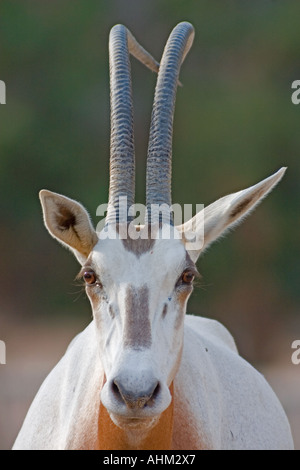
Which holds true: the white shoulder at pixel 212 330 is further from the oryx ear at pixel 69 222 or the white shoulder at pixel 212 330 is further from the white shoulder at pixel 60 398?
the oryx ear at pixel 69 222

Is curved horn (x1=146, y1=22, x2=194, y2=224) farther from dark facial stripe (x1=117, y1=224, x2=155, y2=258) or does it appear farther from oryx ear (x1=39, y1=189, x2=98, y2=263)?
oryx ear (x1=39, y1=189, x2=98, y2=263)

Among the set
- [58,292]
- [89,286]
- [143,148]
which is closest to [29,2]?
[143,148]

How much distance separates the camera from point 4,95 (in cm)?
2041

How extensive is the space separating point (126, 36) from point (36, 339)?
14915 millimetres

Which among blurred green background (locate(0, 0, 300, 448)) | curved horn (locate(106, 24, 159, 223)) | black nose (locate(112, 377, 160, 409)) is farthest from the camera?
blurred green background (locate(0, 0, 300, 448))

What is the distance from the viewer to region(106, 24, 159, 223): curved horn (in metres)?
4.55

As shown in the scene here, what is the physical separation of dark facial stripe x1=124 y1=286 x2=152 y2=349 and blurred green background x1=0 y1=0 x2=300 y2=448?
587 inches

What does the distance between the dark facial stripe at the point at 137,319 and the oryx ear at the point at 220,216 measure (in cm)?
47

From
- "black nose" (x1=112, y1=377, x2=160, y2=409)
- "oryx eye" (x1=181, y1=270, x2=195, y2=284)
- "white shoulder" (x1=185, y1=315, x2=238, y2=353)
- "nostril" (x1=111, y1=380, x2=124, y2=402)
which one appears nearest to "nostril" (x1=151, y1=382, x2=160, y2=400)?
"black nose" (x1=112, y1=377, x2=160, y2=409)

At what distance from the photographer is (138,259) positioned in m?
4.20

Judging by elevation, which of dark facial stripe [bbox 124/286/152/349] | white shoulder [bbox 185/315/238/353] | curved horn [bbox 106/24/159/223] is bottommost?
white shoulder [bbox 185/315/238/353]

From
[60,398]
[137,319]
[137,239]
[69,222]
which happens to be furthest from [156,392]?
[60,398]

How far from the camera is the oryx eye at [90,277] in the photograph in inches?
169

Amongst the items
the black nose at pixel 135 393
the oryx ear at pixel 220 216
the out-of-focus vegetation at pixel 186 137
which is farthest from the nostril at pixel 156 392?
the out-of-focus vegetation at pixel 186 137
